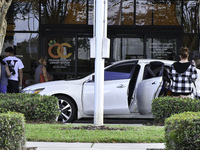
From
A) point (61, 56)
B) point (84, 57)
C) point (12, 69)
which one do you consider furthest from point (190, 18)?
point (12, 69)

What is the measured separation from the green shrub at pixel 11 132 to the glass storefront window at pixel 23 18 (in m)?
11.2

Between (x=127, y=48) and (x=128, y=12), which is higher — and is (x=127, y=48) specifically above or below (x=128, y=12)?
below

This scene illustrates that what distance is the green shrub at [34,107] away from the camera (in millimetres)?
9969

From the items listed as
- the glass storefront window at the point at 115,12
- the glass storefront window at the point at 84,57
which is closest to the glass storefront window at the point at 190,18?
the glass storefront window at the point at 115,12

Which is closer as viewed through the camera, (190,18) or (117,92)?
(117,92)

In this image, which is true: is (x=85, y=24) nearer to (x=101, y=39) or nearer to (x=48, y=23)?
(x=48, y=23)

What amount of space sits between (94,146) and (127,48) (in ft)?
34.0

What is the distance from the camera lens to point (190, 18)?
57.4 feet

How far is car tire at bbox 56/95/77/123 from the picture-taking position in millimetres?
11414

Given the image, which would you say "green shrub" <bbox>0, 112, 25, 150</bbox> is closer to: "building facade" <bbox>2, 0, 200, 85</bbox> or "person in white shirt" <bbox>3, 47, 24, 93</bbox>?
"person in white shirt" <bbox>3, 47, 24, 93</bbox>

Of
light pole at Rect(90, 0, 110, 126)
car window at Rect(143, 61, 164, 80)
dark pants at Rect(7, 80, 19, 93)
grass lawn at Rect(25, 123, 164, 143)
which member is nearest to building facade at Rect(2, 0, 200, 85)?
dark pants at Rect(7, 80, 19, 93)

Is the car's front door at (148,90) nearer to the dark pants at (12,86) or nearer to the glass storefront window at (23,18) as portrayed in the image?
the dark pants at (12,86)

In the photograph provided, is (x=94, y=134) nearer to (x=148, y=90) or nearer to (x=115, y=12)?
(x=148, y=90)

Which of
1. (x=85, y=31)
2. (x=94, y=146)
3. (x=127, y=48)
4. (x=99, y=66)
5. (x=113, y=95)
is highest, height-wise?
(x=85, y=31)
